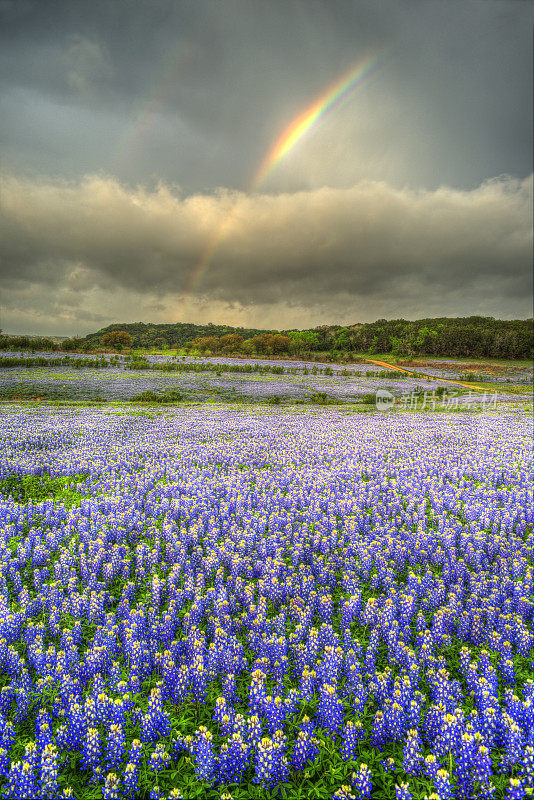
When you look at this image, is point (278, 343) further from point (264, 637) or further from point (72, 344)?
point (264, 637)

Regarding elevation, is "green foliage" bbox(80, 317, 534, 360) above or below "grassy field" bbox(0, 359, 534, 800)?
above

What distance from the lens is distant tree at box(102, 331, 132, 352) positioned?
54812 mm

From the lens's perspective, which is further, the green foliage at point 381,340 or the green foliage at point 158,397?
the green foliage at point 381,340

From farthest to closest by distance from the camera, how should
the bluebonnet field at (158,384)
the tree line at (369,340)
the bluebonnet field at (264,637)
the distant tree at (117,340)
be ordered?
the tree line at (369,340)
the distant tree at (117,340)
the bluebonnet field at (158,384)
the bluebonnet field at (264,637)

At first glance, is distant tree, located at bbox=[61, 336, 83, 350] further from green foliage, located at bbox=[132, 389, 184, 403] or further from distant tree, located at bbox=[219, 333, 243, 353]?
distant tree, located at bbox=[219, 333, 243, 353]

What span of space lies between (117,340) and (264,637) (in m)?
61.0

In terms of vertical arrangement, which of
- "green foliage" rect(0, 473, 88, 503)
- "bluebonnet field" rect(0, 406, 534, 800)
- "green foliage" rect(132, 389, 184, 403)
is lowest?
"bluebonnet field" rect(0, 406, 534, 800)

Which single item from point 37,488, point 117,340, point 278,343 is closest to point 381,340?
point 278,343

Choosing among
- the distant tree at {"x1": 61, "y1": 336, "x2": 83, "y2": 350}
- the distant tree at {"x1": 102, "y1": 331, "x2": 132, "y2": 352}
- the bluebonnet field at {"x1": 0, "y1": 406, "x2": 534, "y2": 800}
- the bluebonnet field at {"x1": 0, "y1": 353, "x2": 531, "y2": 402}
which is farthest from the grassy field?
the distant tree at {"x1": 102, "y1": 331, "x2": 132, "y2": 352}

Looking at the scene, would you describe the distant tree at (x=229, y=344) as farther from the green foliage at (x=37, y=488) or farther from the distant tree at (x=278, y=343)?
the green foliage at (x=37, y=488)

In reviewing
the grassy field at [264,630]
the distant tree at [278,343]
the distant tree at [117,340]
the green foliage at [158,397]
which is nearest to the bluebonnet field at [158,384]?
the green foliage at [158,397]

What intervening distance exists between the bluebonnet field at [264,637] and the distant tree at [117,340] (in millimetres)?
47448

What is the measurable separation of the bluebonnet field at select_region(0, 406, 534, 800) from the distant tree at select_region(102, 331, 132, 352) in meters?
47.4

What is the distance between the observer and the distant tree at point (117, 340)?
180 ft
